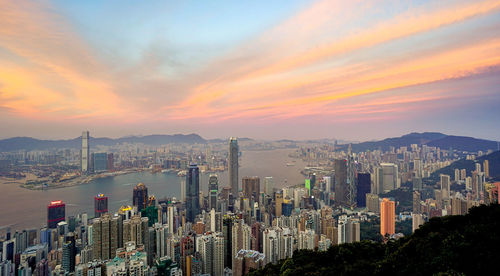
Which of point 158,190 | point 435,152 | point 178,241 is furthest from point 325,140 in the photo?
point 178,241

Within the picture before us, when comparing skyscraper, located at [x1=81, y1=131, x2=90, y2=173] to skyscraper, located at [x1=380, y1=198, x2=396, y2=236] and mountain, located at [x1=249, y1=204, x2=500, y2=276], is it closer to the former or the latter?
mountain, located at [x1=249, y1=204, x2=500, y2=276]

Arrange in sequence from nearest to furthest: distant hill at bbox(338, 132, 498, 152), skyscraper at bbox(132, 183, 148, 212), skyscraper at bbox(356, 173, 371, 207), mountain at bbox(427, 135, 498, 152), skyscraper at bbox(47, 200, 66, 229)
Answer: skyscraper at bbox(47, 200, 66, 229), skyscraper at bbox(132, 183, 148, 212), skyscraper at bbox(356, 173, 371, 207), mountain at bbox(427, 135, 498, 152), distant hill at bbox(338, 132, 498, 152)

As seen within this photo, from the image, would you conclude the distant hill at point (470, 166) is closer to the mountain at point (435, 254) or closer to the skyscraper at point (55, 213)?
the mountain at point (435, 254)

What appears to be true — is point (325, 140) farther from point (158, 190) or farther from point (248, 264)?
point (248, 264)

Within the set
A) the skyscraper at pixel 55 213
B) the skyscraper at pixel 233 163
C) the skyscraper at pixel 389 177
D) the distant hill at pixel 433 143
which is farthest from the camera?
the skyscraper at pixel 233 163

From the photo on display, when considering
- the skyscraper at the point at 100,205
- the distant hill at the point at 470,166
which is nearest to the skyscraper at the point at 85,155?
the skyscraper at the point at 100,205

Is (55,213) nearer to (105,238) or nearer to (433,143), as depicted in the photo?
(105,238)

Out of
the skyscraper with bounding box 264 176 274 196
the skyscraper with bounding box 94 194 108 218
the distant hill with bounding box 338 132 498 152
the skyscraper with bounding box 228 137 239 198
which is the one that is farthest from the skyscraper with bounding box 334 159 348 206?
the skyscraper with bounding box 94 194 108 218
